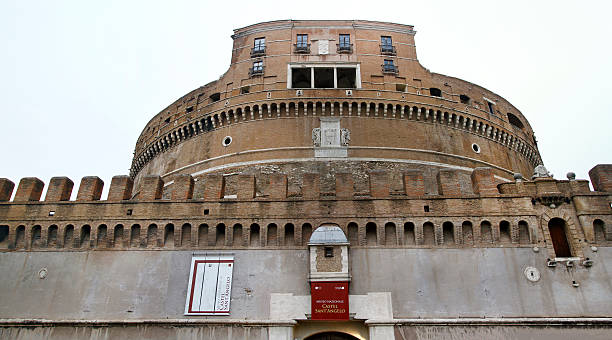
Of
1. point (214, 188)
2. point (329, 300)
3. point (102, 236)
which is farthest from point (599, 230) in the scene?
point (102, 236)

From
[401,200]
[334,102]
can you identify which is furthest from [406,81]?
[401,200]

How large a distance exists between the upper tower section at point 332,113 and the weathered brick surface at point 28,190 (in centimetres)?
873

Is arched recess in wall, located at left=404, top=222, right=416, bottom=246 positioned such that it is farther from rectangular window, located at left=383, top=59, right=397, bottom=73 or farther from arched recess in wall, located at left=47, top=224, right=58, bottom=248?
rectangular window, located at left=383, top=59, right=397, bottom=73

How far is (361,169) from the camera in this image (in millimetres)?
20484

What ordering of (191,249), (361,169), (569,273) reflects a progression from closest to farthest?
(569,273)
(191,249)
(361,169)

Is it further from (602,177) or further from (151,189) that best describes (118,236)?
(602,177)

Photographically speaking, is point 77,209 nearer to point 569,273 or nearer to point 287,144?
point 287,144

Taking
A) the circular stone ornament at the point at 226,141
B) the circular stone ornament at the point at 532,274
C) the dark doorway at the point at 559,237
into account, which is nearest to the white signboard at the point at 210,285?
the circular stone ornament at the point at 532,274

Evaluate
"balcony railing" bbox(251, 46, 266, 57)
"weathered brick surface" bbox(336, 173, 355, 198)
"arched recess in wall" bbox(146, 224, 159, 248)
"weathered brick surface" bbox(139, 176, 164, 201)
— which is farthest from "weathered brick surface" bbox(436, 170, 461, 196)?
"balcony railing" bbox(251, 46, 266, 57)

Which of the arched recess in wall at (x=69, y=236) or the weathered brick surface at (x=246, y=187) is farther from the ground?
the weathered brick surface at (x=246, y=187)

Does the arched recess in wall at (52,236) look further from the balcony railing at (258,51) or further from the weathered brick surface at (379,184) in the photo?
the balcony railing at (258,51)

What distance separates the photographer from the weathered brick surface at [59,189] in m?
13.7

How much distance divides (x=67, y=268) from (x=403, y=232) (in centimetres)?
937

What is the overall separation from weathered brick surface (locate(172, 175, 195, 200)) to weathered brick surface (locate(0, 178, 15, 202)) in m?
5.44
